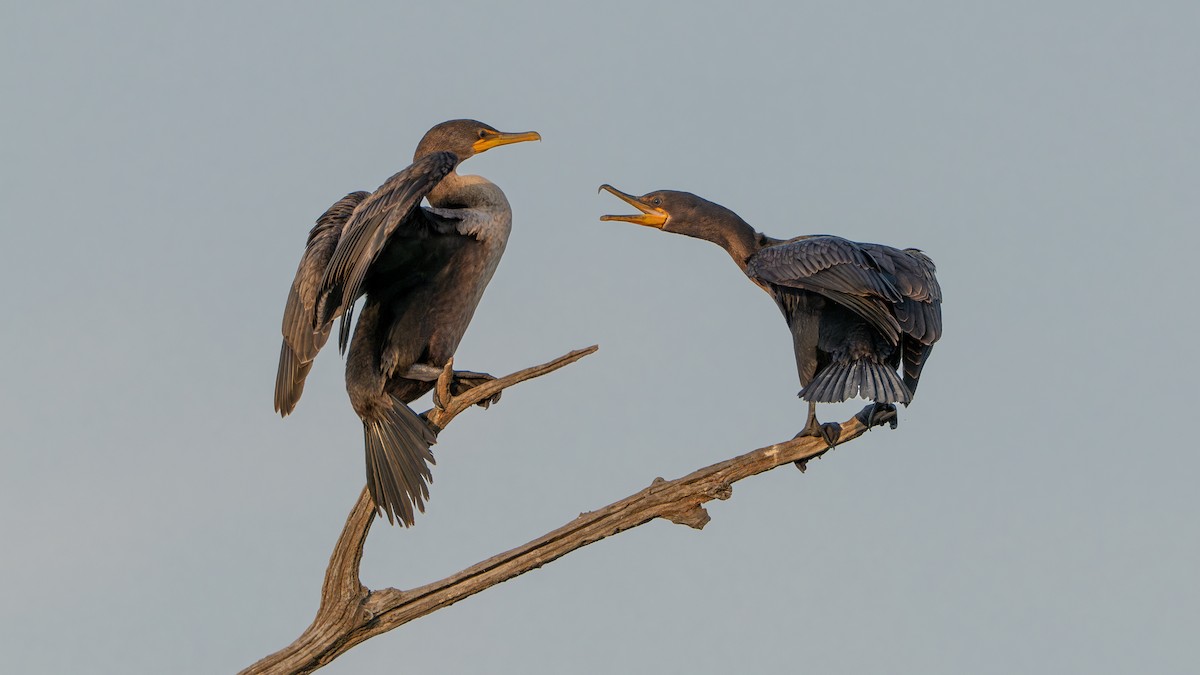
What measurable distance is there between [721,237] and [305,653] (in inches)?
113

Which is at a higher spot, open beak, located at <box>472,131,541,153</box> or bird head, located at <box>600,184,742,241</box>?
open beak, located at <box>472,131,541,153</box>

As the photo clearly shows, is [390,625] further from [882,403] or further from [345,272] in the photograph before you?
[882,403]

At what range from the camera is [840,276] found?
6320mm

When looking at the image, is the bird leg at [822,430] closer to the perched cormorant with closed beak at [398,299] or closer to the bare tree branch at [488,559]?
the bare tree branch at [488,559]

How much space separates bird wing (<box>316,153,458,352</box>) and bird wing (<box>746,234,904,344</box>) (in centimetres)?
155

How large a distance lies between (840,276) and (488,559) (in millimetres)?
1902

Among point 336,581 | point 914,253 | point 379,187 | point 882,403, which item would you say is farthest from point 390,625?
point 914,253

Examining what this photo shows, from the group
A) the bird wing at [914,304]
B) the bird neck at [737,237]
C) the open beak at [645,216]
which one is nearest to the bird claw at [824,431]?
the bird wing at [914,304]

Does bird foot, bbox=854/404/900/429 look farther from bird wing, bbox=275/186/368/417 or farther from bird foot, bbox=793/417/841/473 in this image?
bird wing, bbox=275/186/368/417

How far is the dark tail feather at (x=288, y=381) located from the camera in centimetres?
677

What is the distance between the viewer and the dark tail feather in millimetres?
6770

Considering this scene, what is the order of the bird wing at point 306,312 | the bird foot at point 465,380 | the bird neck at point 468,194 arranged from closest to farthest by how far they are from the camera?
the bird wing at point 306,312
the bird foot at point 465,380
the bird neck at point 468,194

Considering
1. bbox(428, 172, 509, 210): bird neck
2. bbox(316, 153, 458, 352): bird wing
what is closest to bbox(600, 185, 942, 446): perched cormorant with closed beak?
bbox(428, 172, 509, 210): bird neck

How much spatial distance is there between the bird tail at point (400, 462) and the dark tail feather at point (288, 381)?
48 cm
